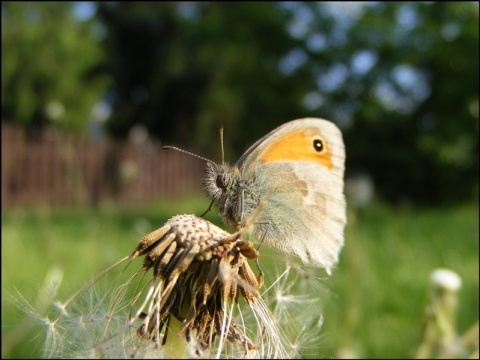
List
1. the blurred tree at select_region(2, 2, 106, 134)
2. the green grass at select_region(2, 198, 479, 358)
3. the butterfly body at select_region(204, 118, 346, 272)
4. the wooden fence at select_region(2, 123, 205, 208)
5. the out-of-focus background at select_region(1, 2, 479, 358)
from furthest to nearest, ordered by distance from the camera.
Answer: the blurred tree at select_region(2, 2, 106, 134) → the wooden fence at select_region(2, 123, 205, 208) → the out-of-focus background at select_region(1, 2, 479, 358) → the green grass at select_region(2, 198, 479, 358) → the butterfly body at select_region(204, 118, 346, 272)

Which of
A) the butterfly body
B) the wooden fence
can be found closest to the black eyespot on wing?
the butterfly body

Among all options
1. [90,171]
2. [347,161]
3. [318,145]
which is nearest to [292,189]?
[318,145]

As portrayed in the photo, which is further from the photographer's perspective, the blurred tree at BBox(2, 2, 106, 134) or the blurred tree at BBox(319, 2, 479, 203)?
the blurred tree at BBox(2, 2, 106, 134)

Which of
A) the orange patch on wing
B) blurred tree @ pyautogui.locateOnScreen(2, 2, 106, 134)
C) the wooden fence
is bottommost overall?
the wooden fence

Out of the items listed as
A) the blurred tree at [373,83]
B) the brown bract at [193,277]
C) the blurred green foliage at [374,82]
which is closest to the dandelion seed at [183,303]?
the brown bract at [193,277]

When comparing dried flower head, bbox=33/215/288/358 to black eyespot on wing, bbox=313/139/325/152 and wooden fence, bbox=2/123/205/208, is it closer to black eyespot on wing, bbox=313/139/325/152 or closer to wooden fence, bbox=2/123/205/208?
black eyespot on wing, bbox=313/139/325/152

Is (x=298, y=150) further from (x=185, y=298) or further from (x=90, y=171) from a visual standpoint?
(x=90, y=171)

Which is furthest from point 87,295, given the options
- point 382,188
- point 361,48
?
point 382,188
